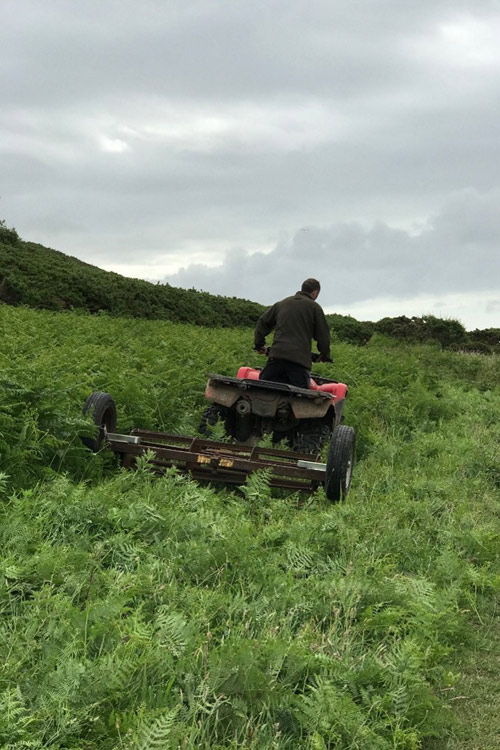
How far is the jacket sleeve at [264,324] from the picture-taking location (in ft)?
30.3

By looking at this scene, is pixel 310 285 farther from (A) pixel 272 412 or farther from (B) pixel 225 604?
(B) pixel 225 604

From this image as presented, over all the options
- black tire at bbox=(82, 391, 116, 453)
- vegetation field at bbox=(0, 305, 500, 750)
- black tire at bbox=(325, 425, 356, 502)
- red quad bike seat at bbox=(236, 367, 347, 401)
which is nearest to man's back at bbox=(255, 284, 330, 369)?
red quad bike seat at bbox=(236, 367, 347, 401)

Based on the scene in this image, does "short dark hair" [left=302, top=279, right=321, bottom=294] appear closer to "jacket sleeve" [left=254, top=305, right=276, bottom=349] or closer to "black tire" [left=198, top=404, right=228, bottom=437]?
"jacket sleeve" [left=254, top=305, right=276, bottom=349]

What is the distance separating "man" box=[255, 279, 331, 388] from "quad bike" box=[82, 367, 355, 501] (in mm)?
535

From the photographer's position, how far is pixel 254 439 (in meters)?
8.87

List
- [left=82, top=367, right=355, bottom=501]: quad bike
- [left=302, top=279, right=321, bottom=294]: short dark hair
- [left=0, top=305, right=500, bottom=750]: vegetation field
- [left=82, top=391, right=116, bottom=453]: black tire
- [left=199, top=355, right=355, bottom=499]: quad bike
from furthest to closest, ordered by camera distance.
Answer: [left=302, top=279, right=321, bottom=294]: short dark hair → [left=199, top=355, right=355, bottom=499]: quad bike → [left=82, top=391, right=116, bottom=453]: black tire → [left=82, top=367, right=355, bottom=501]: quad bike → [left=0, top=305, right=500, bottom=750]: vegetation field

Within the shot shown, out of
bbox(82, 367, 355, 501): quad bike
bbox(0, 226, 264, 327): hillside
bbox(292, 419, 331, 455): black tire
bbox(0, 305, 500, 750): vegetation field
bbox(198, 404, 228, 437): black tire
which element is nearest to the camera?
bbox(0, 305, 500, 750): vegetation field

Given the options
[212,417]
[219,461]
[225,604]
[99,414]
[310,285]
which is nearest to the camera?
[225,604]

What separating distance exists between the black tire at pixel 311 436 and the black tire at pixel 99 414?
2.10m

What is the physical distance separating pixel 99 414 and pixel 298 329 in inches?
108

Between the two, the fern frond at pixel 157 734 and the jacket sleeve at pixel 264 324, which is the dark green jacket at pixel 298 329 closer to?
the jacket sleeve at pixel 264 324

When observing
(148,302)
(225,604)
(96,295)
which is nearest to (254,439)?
(225,604)

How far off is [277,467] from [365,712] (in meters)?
3.38

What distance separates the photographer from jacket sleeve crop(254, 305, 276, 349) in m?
9.25
